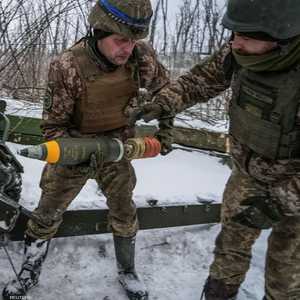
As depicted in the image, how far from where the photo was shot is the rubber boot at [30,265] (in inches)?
105

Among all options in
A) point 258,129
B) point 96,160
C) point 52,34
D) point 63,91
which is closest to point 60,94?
point 63,91

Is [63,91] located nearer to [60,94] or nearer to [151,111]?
[60,94]

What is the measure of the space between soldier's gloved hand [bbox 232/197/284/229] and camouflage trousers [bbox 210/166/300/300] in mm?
54

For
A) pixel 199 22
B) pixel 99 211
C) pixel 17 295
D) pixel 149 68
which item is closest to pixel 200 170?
pixel 99 211

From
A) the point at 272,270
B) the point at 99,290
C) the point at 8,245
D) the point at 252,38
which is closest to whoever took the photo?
the point at 252,38

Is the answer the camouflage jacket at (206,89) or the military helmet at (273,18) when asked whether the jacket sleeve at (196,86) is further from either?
the military helmet at (273,18)

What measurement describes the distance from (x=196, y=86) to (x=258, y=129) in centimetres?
49

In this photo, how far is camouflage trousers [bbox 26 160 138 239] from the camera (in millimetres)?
2572

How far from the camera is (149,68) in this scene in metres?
2.63

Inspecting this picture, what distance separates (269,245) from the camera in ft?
7.73

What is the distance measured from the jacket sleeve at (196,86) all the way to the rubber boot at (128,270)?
37.0 inches

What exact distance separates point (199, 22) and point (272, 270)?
10.2m

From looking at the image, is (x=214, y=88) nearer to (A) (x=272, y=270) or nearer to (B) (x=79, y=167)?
(B) (x=79, y=167)

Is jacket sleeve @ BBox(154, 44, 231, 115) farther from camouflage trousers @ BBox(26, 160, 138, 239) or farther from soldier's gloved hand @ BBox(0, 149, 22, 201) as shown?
soldier's gloved hand @ BBox(0, 149, 22, 201)
